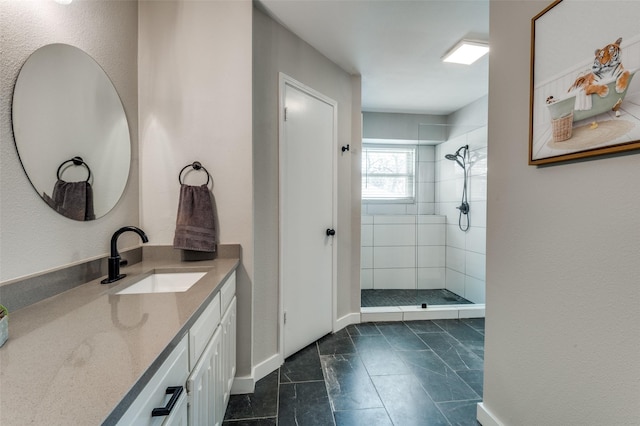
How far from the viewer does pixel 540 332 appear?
115 centimetres

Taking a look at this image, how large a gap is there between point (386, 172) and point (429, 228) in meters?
0.99

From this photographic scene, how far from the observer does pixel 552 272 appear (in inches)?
43.2

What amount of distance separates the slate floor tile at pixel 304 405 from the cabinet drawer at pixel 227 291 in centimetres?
73

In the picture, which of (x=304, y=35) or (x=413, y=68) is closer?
(x=304, y=35)

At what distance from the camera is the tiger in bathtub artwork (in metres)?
0.85

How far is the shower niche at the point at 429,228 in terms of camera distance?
3.28m

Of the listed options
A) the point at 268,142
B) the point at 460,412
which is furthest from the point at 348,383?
the point at 268,142

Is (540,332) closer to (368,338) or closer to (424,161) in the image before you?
(368,338)

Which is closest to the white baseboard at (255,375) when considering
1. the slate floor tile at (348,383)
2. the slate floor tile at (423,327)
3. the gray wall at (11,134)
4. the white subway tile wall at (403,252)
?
the slate floor tile at (348,383)

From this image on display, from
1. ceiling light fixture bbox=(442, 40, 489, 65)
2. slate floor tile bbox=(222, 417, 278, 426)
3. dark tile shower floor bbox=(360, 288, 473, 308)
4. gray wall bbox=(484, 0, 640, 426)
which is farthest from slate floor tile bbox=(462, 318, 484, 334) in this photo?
ceiling light fixture bbox=(442, 40, 489, 65)

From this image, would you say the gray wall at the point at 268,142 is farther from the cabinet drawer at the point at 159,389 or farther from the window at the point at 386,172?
the window at the point at 386,172

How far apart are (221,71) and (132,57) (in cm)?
50

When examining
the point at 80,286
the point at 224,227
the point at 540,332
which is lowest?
the point at 540,332

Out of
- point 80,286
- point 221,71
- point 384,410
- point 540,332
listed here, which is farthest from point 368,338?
point 221,71
